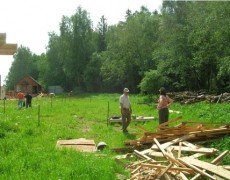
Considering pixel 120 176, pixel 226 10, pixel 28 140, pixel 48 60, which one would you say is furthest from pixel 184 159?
pixel 48 60

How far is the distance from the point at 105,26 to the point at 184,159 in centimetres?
7367

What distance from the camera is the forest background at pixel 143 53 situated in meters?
30.0

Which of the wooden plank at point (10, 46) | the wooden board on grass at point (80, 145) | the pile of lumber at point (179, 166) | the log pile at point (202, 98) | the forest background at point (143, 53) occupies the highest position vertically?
the forest background at point (143, 53)

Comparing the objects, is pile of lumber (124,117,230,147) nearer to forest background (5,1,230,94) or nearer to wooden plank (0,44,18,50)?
wooden plank (0,44,18,50)

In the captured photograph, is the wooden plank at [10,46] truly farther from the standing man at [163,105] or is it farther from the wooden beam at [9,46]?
the standing man at [163,105]

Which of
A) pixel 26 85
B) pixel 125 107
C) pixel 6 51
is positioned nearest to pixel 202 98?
pixel 125 107

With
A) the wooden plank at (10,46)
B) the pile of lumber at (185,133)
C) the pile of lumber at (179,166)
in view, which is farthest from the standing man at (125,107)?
the wooden plank at (10,46)

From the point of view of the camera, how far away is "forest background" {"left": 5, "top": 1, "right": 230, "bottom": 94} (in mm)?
29984

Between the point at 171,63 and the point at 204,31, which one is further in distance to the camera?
the point at 171,63

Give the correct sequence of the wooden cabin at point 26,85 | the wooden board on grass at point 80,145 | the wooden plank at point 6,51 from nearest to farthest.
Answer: the wooden plank at point 6,51
the wooden board on grass at point 80,145
the wooden cabin at point 26,85

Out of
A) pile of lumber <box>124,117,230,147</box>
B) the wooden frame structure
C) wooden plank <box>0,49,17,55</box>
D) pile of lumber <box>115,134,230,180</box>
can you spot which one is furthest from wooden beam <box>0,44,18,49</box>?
pile of lumber <box>124,117,230,147</box>

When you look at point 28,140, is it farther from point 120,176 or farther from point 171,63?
point 171,63

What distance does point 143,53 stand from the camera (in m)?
53.2

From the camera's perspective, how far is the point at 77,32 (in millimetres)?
66312
